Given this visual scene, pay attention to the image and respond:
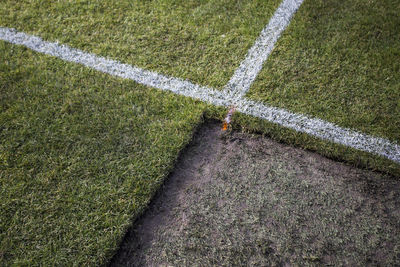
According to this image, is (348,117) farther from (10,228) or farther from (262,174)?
(10,228)

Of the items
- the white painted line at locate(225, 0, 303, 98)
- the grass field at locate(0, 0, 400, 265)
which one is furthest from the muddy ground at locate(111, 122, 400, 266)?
the white painted line at locate(225, 0, 303, 98)

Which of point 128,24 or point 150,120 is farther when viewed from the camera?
point 128,24

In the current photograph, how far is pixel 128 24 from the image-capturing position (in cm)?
332

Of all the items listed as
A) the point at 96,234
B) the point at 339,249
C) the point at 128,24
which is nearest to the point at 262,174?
the point at 339,249

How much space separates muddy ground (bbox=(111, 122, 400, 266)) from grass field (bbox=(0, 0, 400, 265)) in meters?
0.12

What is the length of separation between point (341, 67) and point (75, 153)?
2111mm

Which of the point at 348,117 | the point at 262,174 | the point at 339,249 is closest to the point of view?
the point at 339,249

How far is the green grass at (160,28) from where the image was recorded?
305cm

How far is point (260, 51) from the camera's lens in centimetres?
311

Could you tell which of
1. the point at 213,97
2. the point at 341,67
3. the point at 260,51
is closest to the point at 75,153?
the point at 213,97

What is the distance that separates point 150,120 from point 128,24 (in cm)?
110

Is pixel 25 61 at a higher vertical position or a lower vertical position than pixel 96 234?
higher

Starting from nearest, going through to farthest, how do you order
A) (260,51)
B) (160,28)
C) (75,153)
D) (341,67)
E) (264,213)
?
(264,213) < (75,153) < (341,67) < (260,51) < (160,28)

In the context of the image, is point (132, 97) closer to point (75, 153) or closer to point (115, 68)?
point (115, 68)
